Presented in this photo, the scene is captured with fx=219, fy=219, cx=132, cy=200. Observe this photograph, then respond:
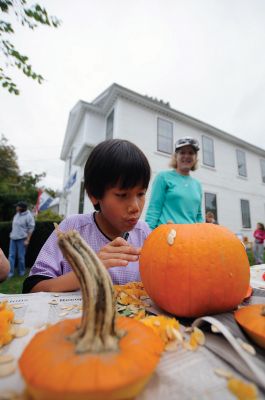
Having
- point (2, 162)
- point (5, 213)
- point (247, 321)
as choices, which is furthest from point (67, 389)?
point (2, 162)

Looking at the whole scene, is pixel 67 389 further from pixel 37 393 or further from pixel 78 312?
pixel 78 312

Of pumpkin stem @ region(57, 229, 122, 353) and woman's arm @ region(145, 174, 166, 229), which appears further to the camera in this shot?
woman's arm @ region(145, 174, 166, 229)

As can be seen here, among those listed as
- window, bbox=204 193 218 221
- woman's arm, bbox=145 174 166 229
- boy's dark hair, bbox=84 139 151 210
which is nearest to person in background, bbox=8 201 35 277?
woman's arm, bbox=145 174 166 229

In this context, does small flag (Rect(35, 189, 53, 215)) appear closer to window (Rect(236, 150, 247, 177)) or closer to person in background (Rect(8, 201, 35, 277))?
person in background (Rect(8, 201, 35, 277))

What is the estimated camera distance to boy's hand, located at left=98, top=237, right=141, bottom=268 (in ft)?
2.60

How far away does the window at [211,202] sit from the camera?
372 inches

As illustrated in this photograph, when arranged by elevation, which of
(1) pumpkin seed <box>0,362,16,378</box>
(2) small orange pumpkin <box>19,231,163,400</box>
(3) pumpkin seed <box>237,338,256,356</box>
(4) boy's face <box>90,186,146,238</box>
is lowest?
(1) pumpkin seed <box>0,362,16,378</box>

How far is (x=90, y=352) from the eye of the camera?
371mm

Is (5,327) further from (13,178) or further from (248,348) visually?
(13,178)

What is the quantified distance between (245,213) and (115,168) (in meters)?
11.4

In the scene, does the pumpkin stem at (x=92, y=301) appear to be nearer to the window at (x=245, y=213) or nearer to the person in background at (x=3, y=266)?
the person in background at (x=3, y=266)

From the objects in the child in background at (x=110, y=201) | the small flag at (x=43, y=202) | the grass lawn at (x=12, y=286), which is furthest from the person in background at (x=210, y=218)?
the small flag at (x=43, y=202)

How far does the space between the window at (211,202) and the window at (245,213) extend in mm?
2007

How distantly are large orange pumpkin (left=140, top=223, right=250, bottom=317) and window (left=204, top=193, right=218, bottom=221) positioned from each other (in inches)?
356
